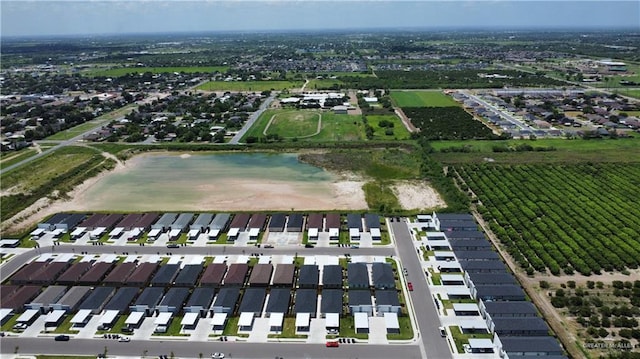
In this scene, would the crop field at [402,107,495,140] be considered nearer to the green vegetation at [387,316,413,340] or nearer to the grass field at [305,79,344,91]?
the grass field at [305,79,344,91]

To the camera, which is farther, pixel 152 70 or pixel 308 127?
pixel 152 70

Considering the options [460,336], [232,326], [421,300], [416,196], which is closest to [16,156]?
[232,326]

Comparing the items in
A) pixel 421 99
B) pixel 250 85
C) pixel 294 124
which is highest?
pixel 250 85

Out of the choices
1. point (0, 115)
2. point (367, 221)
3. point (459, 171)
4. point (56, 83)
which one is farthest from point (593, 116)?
point (56, 83)

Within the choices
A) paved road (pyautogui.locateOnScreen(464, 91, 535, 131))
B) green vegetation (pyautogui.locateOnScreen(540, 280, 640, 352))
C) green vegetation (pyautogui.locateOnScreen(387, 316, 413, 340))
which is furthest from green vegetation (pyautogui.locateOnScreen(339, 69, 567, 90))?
green vegetation (pyautogui.locateOnScreen(387, 316, 413, 340))

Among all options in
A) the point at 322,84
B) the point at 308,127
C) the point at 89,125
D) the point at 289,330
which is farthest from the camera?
the point at 322,84

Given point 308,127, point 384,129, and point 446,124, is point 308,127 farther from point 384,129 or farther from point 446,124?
point 446,124

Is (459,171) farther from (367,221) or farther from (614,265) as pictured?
(614,265)
